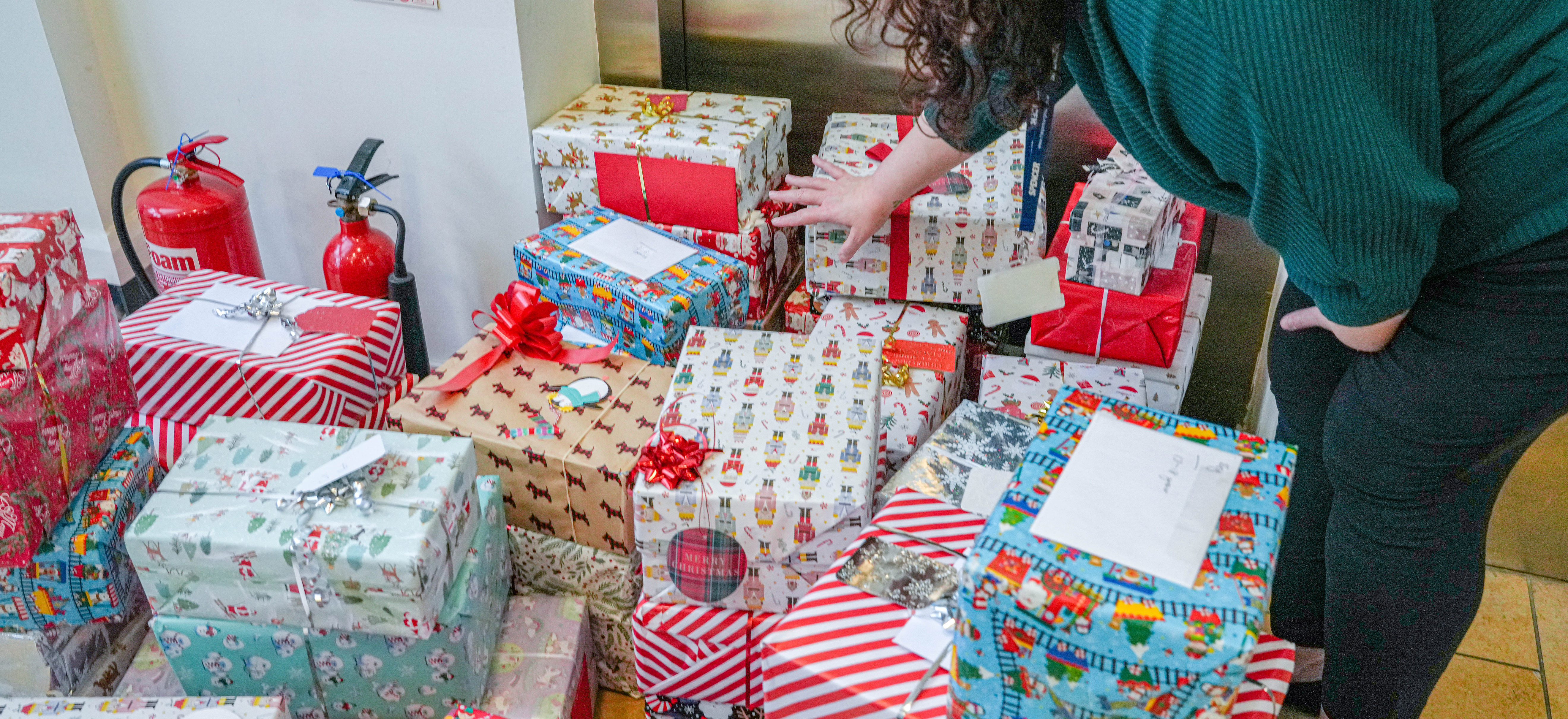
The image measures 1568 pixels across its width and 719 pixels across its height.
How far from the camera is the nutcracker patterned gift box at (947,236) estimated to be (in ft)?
5.52

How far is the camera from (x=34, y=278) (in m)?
1.23

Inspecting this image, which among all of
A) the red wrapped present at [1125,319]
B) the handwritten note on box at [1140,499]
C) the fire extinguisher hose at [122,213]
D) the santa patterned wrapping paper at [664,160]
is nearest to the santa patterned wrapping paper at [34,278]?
the fire extinguisher hose at [122,213]

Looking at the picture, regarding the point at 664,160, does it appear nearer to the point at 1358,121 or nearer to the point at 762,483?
the point at 762,483

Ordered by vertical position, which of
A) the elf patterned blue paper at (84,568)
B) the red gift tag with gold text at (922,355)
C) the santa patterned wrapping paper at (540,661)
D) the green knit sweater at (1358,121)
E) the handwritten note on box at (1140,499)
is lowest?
the santa patterned wrapping paper at (540,661)

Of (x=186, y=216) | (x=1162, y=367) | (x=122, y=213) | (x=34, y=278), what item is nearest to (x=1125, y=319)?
(x=1162, y=367)

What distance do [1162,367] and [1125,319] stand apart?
0.12 metres

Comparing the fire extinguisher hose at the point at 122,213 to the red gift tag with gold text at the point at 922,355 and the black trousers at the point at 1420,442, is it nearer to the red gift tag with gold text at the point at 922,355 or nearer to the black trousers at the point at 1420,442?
the red gift tag with gold text at the point at 922,355

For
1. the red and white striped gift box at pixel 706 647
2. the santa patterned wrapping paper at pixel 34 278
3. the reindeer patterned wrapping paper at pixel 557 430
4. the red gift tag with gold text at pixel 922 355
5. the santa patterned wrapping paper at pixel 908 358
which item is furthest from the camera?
the red gift tag with gold text at pixel 922 355

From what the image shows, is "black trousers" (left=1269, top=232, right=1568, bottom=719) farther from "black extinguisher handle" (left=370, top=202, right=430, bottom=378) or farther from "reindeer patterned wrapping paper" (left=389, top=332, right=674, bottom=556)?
"black extinguisher handle" (left=370, top=202, right=430, bottom=378)

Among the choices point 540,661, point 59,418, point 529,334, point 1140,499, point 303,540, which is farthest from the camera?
point 529,334

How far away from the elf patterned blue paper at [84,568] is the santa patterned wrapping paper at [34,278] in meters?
0.20

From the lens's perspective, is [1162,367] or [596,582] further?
[1162,367]

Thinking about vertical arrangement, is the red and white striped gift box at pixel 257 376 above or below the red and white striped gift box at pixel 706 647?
above

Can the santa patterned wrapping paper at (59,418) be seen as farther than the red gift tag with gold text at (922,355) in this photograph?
No
